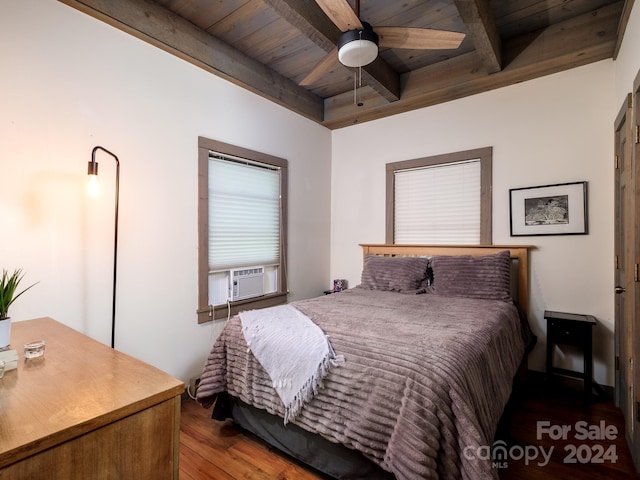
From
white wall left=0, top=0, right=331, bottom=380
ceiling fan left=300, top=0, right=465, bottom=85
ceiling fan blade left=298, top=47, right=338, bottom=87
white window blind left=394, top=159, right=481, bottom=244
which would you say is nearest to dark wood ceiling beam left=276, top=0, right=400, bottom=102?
ceiling fan blade left=298, top=47, right=338, bottom=87

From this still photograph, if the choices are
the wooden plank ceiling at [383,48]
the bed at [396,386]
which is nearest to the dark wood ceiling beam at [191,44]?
the wooden plank ceiling at [383,48]

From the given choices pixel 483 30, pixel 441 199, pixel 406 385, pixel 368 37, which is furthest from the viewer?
pixel 441 199

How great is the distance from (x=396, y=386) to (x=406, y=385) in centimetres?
4

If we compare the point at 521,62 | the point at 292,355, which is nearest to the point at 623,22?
the point at 521,62

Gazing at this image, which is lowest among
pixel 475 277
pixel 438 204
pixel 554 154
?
pixel 475 277

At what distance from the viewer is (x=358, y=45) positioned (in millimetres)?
1837

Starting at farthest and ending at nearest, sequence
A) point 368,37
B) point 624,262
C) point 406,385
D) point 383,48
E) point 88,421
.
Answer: point 383,48, point 624,262, point 368,37, point 406,385, point 88,421

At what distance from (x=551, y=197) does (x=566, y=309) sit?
3.13 ft

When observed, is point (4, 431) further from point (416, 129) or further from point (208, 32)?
point (416, 129)

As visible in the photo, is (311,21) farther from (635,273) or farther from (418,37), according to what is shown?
(635,273)

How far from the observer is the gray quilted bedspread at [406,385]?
1.21 m

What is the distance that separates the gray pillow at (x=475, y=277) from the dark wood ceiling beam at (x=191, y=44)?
92.1 inches

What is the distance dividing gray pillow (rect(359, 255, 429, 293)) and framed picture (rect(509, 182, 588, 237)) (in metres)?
0.90

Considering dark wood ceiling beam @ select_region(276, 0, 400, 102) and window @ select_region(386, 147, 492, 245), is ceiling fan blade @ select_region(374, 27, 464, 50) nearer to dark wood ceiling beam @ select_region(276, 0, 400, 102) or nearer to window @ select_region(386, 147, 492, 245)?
dark wood ceiling beam @ select_region(276, 0, 400, 102)
